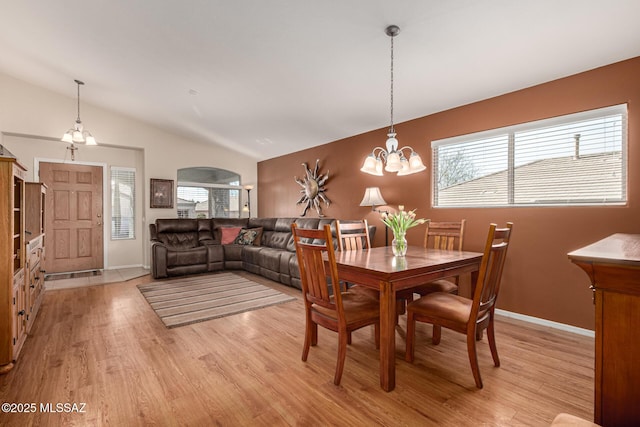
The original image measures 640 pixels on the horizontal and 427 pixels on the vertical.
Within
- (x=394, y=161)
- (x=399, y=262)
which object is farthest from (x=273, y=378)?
(x=394, y=161)

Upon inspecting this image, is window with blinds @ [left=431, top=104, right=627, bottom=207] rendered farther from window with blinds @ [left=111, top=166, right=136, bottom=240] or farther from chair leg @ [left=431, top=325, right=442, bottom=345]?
window with blinds @ [left=111, top=166, right=136, bottom=240]

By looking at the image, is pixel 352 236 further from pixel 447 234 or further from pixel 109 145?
pixel 109 145

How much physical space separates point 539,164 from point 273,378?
3.16 metres

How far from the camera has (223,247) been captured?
588 centimetres

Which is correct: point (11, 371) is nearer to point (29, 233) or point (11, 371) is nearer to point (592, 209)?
point (29, 233)

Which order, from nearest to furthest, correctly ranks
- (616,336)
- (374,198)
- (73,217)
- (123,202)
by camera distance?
(616,336) → (374,198) → (73,217) → (123,202)

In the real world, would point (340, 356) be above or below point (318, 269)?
below

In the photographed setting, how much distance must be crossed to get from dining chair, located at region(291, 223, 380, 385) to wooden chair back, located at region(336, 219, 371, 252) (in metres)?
0.73

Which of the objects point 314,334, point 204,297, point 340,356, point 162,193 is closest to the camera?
point 340,356

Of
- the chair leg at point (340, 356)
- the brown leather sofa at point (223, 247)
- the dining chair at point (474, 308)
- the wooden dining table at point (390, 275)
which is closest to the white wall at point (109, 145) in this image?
the brown leather sofa at point (223, 247)

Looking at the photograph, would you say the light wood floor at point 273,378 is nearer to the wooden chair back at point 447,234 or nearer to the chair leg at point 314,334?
the chair leg at point 314,334

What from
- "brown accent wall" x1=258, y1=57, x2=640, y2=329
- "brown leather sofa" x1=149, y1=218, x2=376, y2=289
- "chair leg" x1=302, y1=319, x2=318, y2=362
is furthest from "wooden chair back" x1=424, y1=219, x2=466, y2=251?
"chair leg" x1=302, y1=319, x2=318, y2=362

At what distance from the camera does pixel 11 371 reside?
2.15 m

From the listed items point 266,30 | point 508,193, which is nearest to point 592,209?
point 508,193
